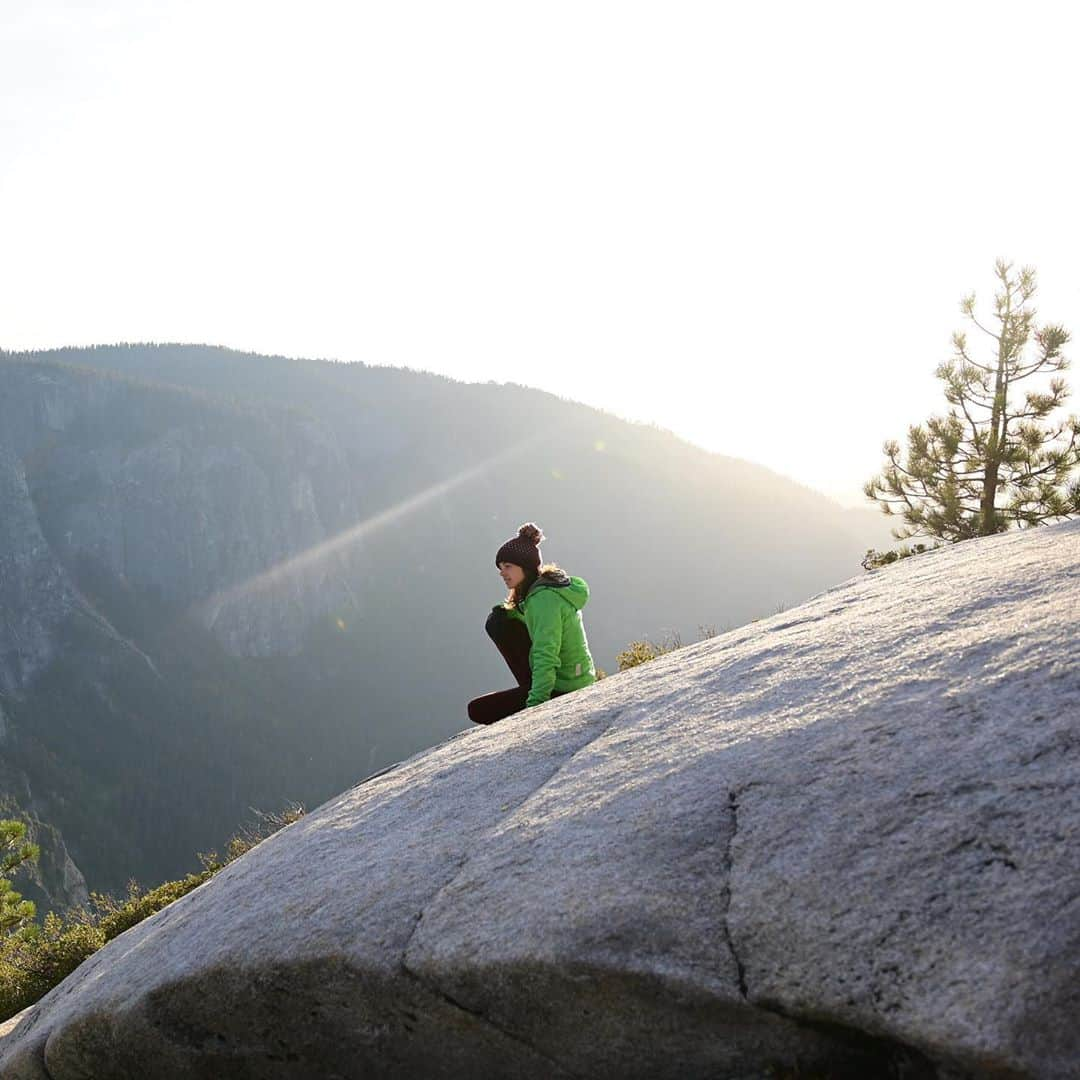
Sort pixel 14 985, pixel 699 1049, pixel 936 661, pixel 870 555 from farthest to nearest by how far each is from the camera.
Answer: pixel 870 555 → pixel 14 985 → pixel 936 661 → pixel 699 1049

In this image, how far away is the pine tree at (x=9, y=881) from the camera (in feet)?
64.3

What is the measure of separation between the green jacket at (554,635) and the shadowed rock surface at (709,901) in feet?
5.52

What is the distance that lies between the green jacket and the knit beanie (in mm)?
159

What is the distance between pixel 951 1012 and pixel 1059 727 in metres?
1.16

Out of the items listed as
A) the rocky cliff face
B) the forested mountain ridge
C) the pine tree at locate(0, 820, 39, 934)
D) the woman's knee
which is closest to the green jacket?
the woman's knee

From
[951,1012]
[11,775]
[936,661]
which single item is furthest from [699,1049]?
[11,775]

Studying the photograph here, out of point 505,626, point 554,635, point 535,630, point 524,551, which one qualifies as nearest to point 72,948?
point 505,626

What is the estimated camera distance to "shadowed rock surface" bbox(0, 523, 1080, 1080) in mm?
2814

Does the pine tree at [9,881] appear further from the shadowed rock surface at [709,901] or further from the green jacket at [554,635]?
the green jacket at [554,635]

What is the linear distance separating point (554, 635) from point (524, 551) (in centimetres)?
73

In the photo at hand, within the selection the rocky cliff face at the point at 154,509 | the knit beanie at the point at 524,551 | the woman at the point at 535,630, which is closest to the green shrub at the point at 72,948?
the woman at the point at 535,630

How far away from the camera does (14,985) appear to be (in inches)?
376

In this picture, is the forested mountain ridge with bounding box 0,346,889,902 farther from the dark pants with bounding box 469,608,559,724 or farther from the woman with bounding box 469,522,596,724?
the woman with bounding box 469,522,596,724

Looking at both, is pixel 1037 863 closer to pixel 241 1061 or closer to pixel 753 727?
pixel 753 727
